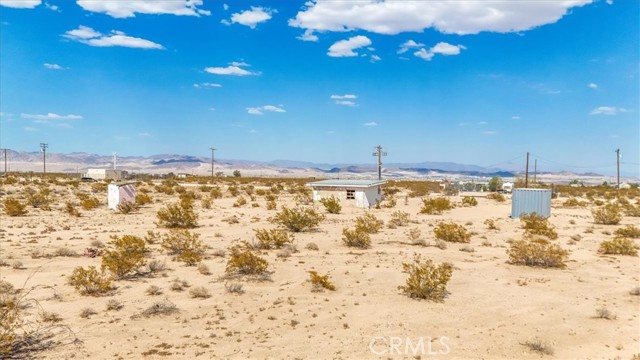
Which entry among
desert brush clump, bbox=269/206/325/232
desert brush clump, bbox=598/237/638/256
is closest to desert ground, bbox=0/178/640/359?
desert brush clump, bbox=598/237/638/256

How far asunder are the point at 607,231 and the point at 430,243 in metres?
12.3

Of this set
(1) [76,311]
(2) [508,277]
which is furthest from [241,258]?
(2) [508,277]

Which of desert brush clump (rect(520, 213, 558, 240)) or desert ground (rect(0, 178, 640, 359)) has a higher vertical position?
desert brush clump (rect(520, 213, 558, 240))

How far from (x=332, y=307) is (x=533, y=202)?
25.1m

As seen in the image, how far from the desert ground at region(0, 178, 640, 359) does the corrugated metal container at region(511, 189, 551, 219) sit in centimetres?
1091

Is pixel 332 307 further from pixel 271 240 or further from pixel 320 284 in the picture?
pixel 271 240

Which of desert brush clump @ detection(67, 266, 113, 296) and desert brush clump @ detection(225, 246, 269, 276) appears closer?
desert brush clump @ detection(67, 266, 113, 296)

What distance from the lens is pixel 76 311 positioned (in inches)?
459

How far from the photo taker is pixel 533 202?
32.2 metres

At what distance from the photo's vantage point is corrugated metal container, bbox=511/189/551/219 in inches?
1262

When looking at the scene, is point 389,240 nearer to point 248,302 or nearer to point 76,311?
point 248,302

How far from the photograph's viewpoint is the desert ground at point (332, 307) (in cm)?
981
